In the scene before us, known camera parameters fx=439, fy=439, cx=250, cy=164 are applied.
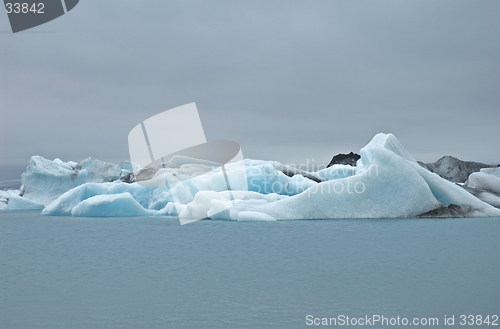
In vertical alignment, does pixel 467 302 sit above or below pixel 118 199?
below

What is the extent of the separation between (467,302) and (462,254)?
9.01 feet

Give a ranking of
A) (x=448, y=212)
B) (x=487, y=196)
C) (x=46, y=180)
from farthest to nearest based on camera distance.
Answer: (x=46, y=180) → (x=487, y=196) → (x=448, y=212)

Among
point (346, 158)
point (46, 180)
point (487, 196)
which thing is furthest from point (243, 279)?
point (346, 158)

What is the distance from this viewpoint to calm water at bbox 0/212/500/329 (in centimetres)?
362

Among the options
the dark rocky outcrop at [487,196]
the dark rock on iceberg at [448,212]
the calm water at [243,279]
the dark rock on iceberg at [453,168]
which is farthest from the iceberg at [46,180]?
the dark rock on iceberg at [453,168]

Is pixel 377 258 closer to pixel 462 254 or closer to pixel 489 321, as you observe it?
pixel 462 254

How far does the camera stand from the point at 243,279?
4887 millimetres

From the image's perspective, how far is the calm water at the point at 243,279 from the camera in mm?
3625

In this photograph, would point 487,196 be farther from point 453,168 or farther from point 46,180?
point 46,180

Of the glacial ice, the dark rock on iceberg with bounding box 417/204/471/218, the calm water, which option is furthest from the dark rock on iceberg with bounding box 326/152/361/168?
the calm water

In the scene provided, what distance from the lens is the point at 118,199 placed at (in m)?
15.7

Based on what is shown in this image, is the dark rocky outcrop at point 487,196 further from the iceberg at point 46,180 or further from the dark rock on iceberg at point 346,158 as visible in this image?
the iceberg at point 46,180

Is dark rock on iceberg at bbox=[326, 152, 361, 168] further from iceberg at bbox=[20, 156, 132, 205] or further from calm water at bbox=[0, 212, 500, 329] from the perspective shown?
calm water at bbox=[0, 212, 500, 329]

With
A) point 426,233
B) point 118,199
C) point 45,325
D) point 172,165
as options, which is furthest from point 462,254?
point 172,165
